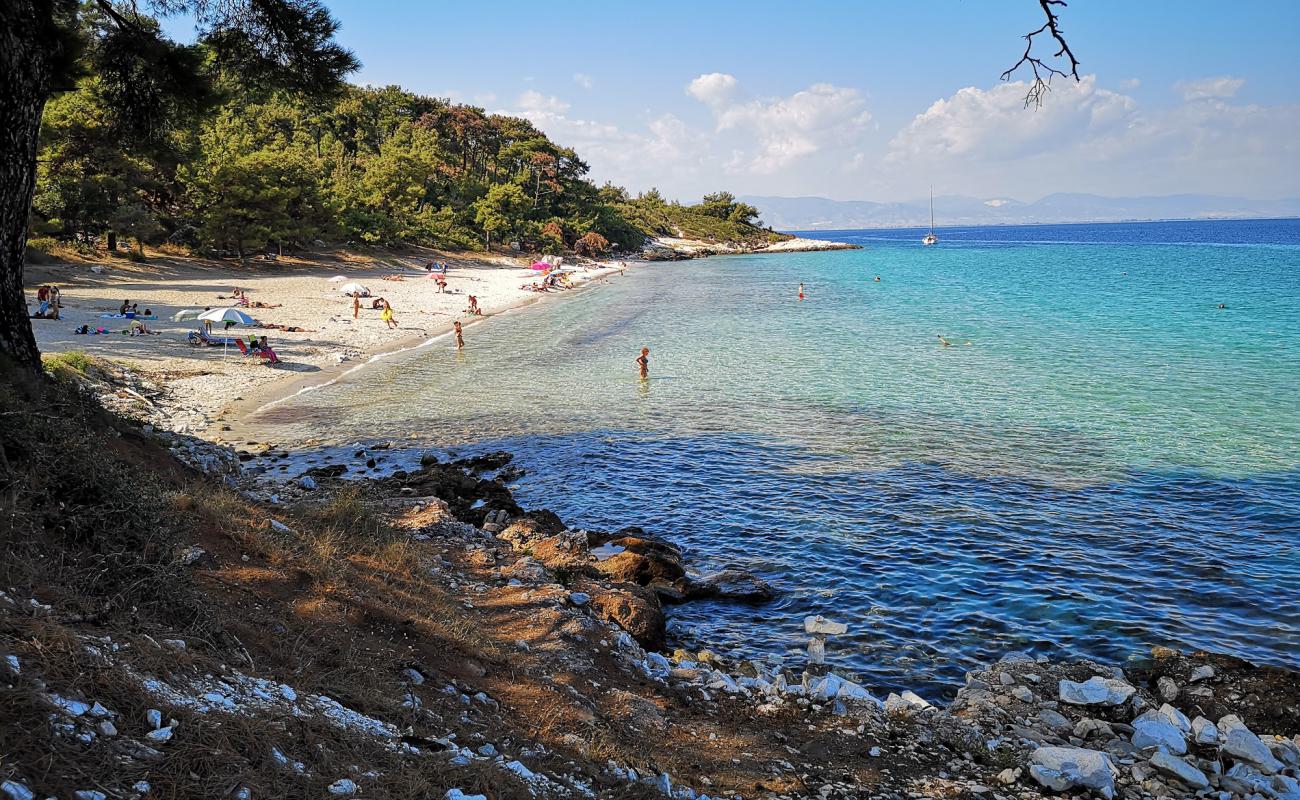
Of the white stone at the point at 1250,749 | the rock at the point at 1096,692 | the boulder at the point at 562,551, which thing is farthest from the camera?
the boulder at the point at 562,551

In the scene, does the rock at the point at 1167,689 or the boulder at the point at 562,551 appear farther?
the boulder at the point at 562,551

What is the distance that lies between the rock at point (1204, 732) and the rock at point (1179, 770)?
0.59 m

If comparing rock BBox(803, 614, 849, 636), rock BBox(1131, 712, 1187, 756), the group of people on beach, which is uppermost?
the group of people on beach

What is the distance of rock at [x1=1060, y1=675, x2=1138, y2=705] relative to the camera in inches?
336

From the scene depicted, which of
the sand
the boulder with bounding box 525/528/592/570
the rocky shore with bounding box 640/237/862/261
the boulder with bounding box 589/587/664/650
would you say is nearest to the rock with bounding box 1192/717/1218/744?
the boulder with bounding box 589/587/664/650

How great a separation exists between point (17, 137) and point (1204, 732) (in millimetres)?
14276

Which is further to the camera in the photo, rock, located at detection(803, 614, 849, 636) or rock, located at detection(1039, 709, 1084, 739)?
rock, located at detection(803, 614, 849, 636)

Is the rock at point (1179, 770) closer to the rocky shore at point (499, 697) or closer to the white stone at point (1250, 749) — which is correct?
the rocky shore at point (499, 697)

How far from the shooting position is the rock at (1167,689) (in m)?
8.69

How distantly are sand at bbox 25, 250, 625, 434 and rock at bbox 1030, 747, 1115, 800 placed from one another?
19529 millimetres

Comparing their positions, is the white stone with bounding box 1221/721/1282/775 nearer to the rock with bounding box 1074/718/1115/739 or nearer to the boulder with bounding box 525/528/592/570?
the rock with bounding box 1074/718/1115/739

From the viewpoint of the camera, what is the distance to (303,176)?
180 ft

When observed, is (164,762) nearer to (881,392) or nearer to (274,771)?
(274,771)

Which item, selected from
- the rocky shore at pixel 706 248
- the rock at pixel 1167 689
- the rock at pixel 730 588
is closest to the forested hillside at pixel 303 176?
the rocky shore at pixel 706 248
